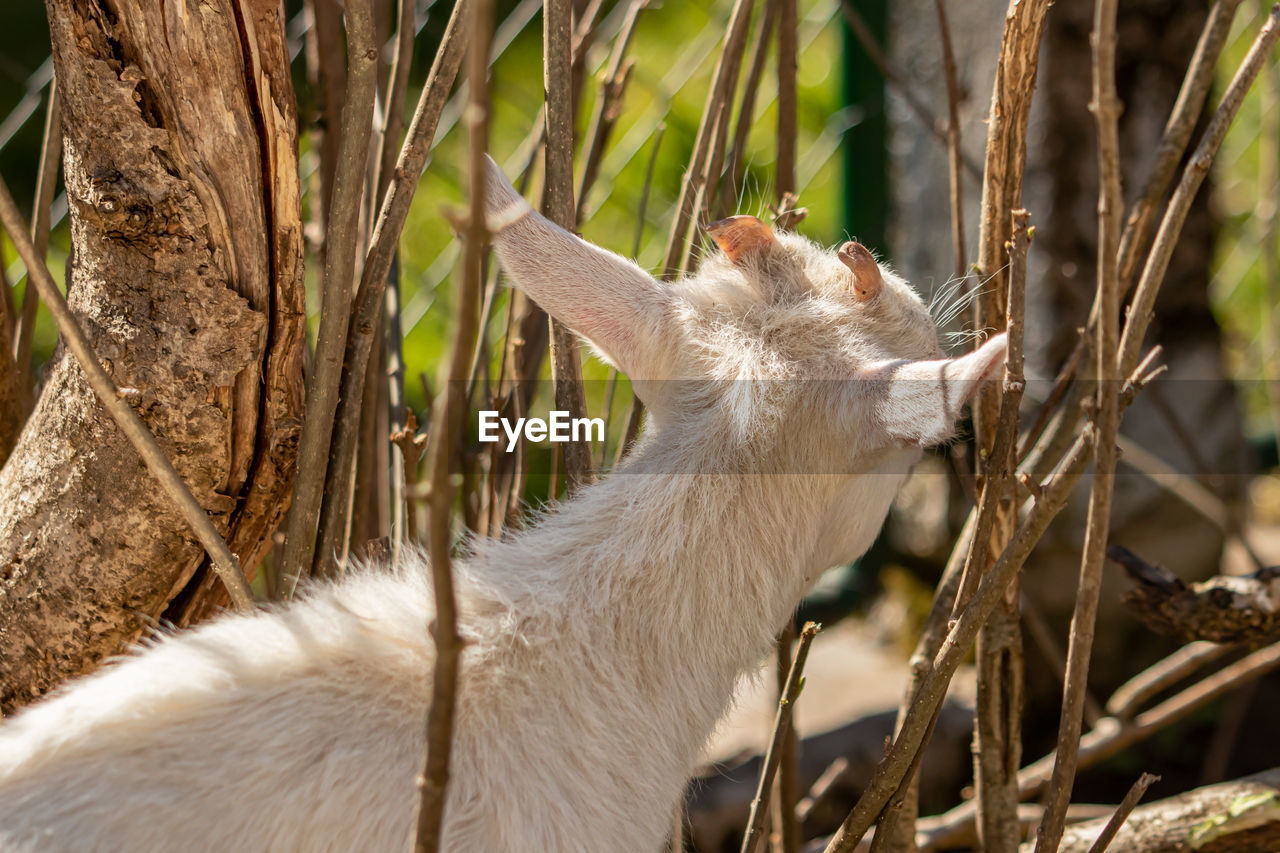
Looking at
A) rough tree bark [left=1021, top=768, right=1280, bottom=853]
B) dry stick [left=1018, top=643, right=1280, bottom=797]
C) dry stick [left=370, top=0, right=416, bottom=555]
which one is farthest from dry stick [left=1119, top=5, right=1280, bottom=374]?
dry stick [left=1018, top=643, right=1280, bottom=797]

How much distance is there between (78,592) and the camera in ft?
4.74

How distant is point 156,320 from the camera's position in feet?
4.53

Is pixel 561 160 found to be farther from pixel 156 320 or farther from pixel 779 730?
pixel 779 730

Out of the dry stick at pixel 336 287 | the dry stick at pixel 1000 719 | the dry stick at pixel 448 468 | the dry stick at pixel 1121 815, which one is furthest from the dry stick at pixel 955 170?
the dry stick at pixel 448 468

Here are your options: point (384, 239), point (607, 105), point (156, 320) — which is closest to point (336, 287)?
point (384, 239)

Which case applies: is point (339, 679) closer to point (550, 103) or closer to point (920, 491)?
point (550, 103)

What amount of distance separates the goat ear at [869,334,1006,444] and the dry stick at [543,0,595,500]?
45 cm

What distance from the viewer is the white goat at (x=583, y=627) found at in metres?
1.19

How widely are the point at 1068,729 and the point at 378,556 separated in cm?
Result: 91

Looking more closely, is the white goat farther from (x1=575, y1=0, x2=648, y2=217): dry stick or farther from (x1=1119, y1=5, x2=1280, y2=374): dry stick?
(x1=575, y1=0, x2=648, y2=217): dry stick

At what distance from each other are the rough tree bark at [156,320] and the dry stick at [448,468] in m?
0.67

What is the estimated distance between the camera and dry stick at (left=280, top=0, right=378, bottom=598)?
4.57 ft

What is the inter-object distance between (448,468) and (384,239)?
0.77 metres

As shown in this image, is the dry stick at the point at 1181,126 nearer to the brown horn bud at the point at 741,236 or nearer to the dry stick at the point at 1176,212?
the dry stick at the point at 1176,212
